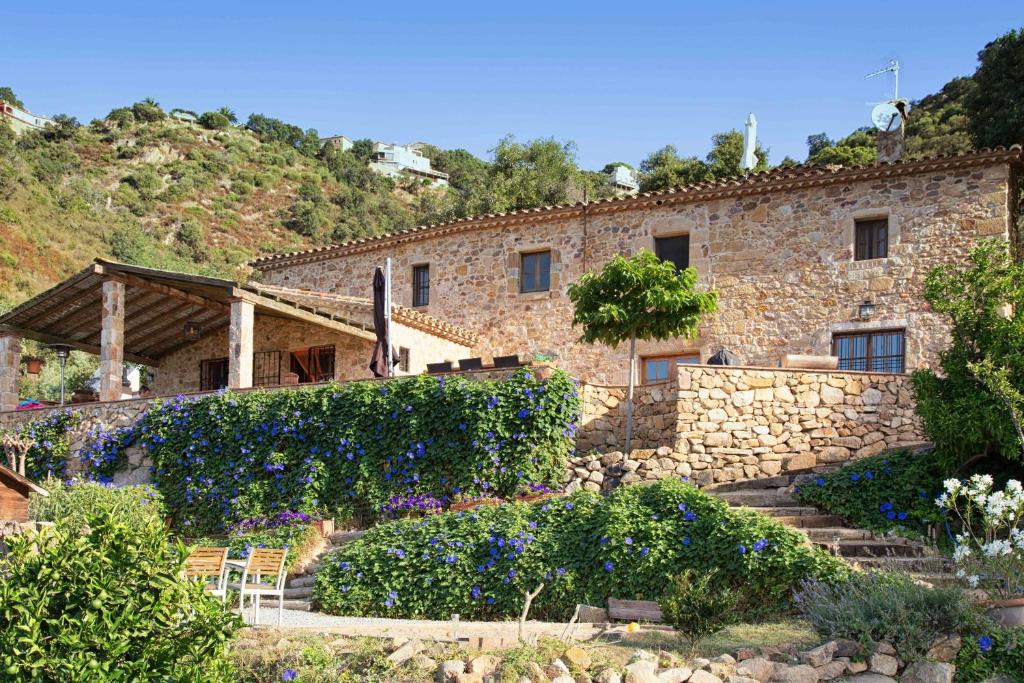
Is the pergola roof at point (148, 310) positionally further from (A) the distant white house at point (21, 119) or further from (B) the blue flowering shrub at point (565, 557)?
(A) the distant white house at point (21, 119)

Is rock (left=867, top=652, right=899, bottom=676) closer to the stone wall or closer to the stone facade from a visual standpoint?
the stone wall

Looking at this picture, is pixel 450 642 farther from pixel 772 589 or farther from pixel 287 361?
pixel 287 361

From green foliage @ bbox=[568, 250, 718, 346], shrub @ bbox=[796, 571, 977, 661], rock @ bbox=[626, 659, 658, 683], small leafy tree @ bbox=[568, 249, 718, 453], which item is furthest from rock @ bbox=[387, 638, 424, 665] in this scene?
green foliage @ bbox=[568, 250, 718, 346]

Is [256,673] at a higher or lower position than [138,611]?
lower

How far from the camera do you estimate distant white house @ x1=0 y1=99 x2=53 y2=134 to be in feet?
161

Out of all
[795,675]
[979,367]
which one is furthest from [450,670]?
[979,367]

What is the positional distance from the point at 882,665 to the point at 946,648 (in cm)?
61

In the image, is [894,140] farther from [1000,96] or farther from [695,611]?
[695,611]

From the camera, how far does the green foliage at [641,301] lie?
49.4 feet

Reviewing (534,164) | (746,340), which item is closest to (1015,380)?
(746,340)

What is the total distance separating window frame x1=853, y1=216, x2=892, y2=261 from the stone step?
19.7 ft

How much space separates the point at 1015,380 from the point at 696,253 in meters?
7.64

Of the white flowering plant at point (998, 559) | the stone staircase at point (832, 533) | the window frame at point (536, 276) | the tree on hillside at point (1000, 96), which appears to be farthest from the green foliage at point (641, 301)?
the tree on hillside at point (1000, 96)

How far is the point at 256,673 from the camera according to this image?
8.78m
